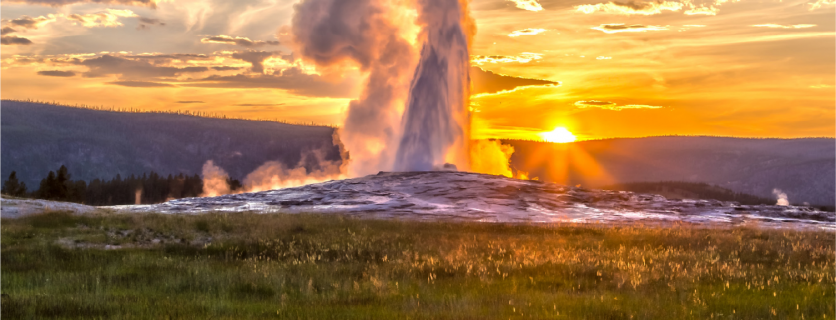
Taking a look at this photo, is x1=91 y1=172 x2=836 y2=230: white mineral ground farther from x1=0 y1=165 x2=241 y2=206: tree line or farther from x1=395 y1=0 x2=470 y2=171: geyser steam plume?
x1=0 y1=165 x2=241 y2=206: tree line

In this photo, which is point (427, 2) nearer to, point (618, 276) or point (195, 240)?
point (195, 240)

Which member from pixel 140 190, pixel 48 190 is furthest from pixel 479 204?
pixel 140 190

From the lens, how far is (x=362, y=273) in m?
13.9

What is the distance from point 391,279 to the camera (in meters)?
13.2

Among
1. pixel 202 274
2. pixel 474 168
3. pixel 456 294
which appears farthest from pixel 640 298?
pixel 474 168

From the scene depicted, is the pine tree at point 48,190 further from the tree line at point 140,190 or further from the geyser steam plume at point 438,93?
the geyser steam plume at point 438,93

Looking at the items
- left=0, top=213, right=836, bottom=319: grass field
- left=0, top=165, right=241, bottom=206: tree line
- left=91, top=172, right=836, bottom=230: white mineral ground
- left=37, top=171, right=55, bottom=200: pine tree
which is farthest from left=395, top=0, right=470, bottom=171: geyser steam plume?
left=0, top=165, right=241, bottom=206: tree line

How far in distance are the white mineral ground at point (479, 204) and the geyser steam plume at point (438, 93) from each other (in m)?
8.88

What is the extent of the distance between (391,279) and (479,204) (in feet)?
118

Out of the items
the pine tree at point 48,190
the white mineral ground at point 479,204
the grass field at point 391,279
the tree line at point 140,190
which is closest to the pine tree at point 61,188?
the pine tree at point 48,190

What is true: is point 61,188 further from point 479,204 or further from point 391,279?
point 391,279

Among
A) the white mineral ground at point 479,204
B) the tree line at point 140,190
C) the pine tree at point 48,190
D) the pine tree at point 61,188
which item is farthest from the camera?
the tree line at point 140,190

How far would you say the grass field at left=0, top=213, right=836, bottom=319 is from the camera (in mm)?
9852

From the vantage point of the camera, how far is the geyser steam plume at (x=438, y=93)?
69938 mm
